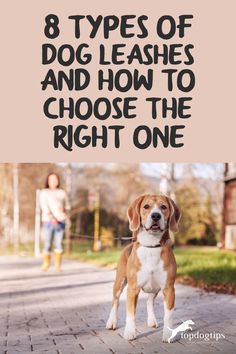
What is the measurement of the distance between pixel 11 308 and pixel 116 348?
3449mm

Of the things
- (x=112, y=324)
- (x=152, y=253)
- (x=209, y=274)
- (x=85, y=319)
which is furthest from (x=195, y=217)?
(x=152, y=253)

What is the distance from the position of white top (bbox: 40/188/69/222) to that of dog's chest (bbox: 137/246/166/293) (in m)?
7.97

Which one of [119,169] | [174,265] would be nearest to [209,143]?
[174,265]

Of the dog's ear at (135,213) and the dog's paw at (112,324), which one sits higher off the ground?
the dog's ear at (135,213)

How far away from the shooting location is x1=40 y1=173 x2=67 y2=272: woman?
13.2m

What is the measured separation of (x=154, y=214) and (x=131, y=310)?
0.94 metres

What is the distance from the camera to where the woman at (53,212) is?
43.3 ft

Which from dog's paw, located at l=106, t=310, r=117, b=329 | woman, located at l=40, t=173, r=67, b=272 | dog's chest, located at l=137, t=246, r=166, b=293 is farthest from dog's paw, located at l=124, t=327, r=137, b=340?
woman, located at l=40, t=173, r=67, b=272

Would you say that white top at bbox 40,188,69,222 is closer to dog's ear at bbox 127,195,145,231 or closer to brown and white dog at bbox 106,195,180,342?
brown and white dog at bbox 106,195,180,342

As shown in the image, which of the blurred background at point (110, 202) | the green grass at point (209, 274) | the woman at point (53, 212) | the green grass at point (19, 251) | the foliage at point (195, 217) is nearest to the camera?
the green grass at point (209, 274)

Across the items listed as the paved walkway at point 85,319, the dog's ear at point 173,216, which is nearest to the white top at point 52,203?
the paved walkway at point 85,319

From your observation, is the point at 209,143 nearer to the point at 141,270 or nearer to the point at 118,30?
the point at 118,30

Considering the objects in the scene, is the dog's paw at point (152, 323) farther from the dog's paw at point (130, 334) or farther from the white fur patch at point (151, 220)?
the white fur patch at point (151, 220)

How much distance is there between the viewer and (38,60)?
7.39 m
